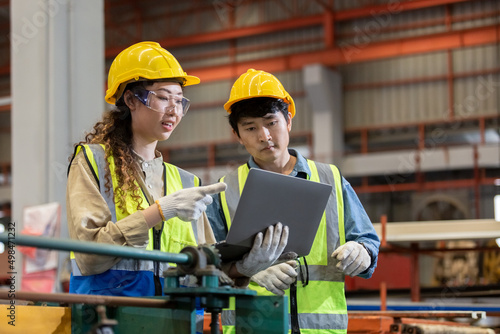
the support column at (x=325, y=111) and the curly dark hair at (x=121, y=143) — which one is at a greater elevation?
the support column at (x=325, y=111)

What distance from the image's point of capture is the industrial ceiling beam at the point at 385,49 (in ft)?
55.6

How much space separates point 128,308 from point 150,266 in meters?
0.52

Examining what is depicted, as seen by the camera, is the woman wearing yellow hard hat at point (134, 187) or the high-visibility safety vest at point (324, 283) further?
the high-visibility safety vest at point (324, 283)

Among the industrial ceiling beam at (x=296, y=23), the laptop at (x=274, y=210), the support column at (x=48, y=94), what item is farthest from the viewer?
the industrial ceiling beam at (x=296, y=23)

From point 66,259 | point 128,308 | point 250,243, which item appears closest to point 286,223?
point 250,243

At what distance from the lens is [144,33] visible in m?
22.1

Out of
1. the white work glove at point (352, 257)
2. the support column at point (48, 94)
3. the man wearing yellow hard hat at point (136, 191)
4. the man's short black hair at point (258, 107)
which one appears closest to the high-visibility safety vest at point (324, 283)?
the white work glove at point (352, 257)

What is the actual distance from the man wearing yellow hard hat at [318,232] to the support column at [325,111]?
14.6 metres

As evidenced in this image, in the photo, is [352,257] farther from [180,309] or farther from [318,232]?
[180,309]

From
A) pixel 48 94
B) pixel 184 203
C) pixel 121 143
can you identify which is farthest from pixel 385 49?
pixel 184 203

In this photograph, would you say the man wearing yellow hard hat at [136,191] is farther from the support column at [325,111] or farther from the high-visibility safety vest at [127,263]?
the support column at [325,111]

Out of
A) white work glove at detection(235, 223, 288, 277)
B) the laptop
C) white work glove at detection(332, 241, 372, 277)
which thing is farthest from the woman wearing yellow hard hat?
white work glove at detection(332, 241, 372, 277)

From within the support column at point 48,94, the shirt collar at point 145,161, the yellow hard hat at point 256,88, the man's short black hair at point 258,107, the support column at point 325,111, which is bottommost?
the shirt collar at point 145,161

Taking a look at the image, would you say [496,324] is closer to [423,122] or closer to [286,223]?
[286,223]
